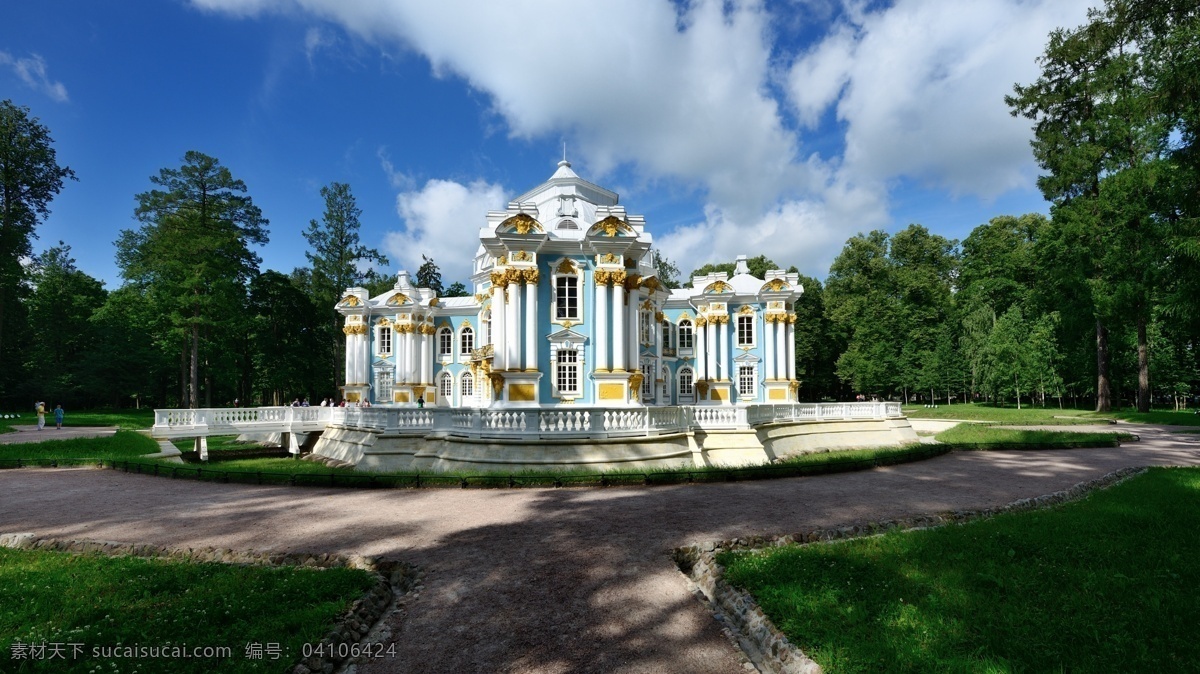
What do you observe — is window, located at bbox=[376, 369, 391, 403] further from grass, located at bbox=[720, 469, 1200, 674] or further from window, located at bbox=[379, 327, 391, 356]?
grass, located at bbox=[720, 469, 1200, 674]

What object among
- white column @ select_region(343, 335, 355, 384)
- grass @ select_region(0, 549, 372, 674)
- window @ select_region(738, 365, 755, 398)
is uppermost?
white column @ select_region(343, 335, 355, 384)

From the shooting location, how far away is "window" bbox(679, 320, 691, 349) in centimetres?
3225

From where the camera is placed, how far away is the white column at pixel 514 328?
63.1 ft

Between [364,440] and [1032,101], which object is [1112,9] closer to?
[1032,101]

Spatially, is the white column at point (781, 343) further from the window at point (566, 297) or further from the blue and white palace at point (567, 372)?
the window at point (566, 297)

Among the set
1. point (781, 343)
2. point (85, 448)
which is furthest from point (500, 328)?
point (781, 343)

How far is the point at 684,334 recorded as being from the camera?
106 feet

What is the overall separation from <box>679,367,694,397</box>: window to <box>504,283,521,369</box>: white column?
50.5ft

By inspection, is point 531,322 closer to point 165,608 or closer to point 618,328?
point 618,328

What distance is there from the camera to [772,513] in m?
9.38

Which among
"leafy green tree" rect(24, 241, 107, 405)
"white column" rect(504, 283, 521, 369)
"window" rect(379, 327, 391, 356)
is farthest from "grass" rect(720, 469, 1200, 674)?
"leafy green tree" rect(24, 241, 107, 405)

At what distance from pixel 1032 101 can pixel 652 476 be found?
3989cm

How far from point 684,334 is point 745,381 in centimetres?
480

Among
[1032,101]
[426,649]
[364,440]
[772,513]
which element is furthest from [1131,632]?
[1032,101]
